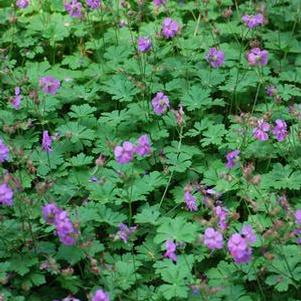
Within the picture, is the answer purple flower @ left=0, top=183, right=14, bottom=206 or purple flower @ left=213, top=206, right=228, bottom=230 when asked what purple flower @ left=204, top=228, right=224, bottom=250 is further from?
purple flower @ left=0, top=183, right=14, bottom=206

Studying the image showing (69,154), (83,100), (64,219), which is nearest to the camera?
(64,219)

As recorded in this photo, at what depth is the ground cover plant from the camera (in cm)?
344

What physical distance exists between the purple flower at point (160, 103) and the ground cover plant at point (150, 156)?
0.04ft

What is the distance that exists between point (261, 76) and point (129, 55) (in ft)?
3.55

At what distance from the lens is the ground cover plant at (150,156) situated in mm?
3441

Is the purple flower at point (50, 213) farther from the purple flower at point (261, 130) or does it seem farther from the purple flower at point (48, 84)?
the purple flower at point (261, 130)

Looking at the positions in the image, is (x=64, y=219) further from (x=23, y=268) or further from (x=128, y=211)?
(x=128, y=211)

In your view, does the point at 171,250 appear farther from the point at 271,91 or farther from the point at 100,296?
the point at 271,91

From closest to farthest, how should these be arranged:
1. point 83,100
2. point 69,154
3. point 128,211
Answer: point 128,211 → point 69,154 → point 83,100

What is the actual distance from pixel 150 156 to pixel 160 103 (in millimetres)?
345

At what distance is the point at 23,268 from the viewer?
352cm

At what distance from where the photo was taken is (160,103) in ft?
13.9

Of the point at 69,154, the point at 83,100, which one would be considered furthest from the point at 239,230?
the point at 83,100

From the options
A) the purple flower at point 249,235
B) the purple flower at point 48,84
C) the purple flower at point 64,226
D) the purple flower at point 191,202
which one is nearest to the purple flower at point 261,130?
the purple flower at point 191,202
